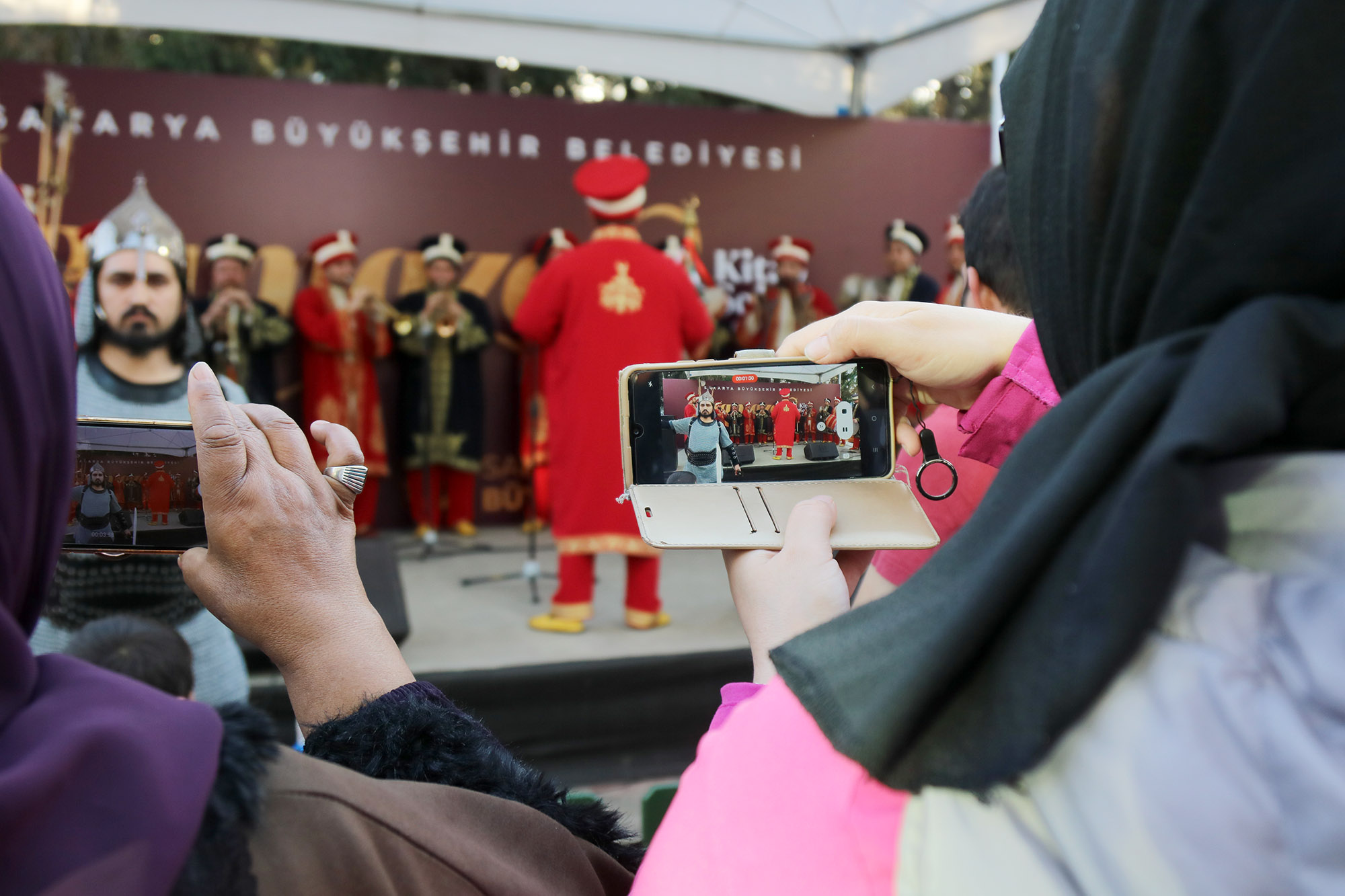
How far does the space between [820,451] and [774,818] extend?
504mm

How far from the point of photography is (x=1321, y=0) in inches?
14.4

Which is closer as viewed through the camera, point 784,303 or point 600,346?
point 600,346

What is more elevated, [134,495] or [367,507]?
[134,495]

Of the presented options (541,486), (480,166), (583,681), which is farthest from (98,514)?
(480,166)

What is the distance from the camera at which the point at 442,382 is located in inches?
205

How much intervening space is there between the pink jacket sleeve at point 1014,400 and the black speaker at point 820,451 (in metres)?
0.15

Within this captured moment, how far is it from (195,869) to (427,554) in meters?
4.62

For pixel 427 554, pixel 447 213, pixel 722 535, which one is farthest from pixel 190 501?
pixel 447 213

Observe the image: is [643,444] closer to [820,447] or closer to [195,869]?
[820,447]

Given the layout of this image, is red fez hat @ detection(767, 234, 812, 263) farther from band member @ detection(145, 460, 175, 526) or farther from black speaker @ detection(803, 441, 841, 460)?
band member @ detection(145, 460, 175, 526)

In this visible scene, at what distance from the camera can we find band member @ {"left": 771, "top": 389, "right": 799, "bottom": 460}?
881 millimetres

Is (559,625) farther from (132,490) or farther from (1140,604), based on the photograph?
(1140,604)

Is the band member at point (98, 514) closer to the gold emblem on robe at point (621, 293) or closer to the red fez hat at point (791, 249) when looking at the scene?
the gold emblem on robe at point (621, 293)

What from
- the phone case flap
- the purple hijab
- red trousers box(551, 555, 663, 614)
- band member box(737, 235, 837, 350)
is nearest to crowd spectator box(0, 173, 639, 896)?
the purple hijab
